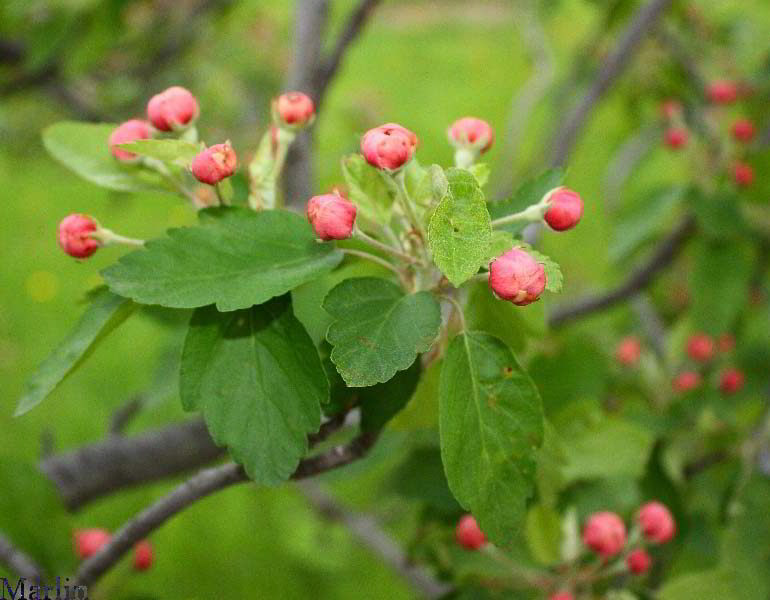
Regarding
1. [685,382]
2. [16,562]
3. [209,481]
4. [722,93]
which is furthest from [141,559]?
[722,93]

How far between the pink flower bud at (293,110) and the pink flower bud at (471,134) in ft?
0.50

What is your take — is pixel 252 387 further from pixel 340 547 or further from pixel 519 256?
pixel 340 547

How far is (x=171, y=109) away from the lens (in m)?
0.84

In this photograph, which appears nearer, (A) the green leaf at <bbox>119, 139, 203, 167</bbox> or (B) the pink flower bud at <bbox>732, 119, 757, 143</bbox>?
(A) the green leaf at <bbox>119, 139, 203, 167</bbox>

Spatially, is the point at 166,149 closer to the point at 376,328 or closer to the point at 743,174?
the point at 376,328

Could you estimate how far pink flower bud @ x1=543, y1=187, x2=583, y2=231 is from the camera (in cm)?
78

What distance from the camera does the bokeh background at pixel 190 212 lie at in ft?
5.74

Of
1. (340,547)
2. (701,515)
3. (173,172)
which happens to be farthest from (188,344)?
(340,547)

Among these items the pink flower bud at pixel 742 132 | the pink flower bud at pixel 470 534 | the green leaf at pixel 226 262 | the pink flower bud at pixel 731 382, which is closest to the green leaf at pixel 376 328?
the green leaf at pixel 226 262

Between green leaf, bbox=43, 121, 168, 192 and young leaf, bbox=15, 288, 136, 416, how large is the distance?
197 millimetres

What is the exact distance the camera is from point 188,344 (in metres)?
0.78

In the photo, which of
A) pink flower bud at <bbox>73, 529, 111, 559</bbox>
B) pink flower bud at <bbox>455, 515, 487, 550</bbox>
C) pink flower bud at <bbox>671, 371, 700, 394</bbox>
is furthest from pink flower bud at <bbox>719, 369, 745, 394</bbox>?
pink flower bud at <bbox>73, 529, 111, 559</bbox>

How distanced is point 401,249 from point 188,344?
0.72ft

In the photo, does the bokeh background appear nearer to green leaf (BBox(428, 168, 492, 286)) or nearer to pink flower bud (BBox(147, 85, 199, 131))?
pink flower bud (BBox(147, 85, 199, 131))
